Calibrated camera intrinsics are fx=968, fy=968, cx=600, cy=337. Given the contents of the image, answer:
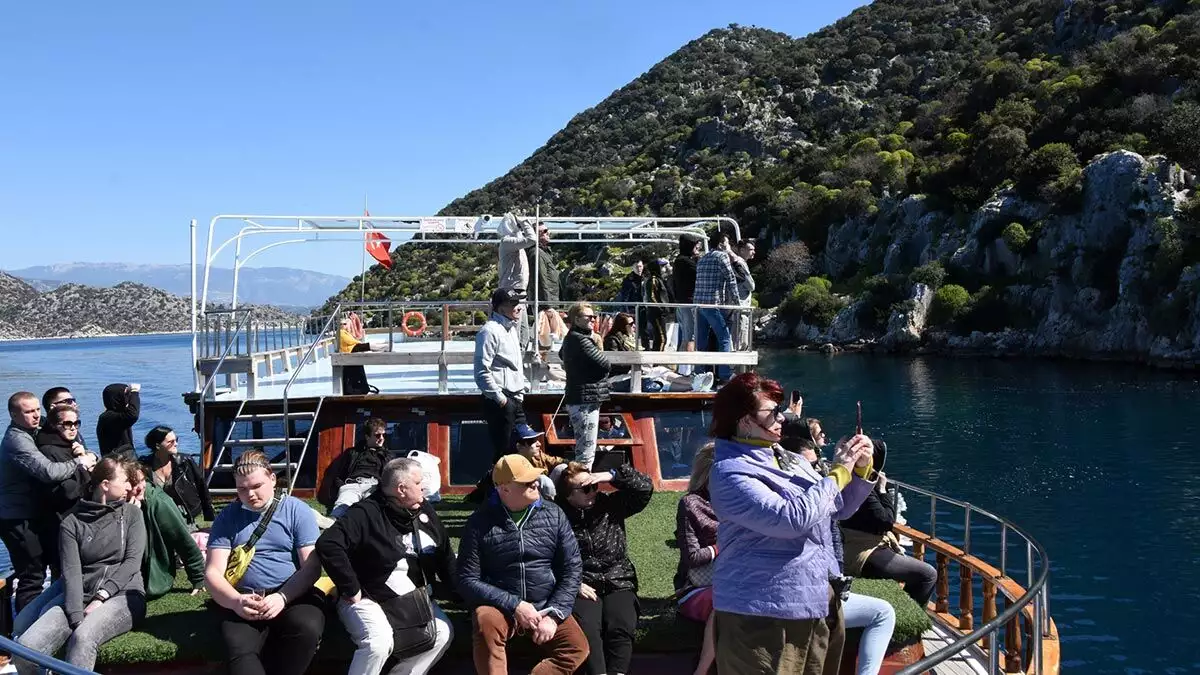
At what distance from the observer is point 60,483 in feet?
23.5

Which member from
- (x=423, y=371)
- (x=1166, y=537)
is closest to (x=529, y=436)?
(x=423, y=371)

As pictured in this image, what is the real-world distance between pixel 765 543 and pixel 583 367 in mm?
5119

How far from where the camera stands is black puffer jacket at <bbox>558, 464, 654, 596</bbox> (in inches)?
257

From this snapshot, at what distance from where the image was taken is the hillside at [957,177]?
50.7 meters

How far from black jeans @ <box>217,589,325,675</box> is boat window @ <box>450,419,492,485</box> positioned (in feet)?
16.2

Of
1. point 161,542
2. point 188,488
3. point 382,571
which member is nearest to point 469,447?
point 188,488

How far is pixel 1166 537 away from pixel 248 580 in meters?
17.9

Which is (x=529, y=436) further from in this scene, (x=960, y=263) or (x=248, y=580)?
(x=960, y=263)

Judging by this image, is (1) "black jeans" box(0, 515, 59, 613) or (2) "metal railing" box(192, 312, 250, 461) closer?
(1) "black jeans" box(0, 515, 59, 613)

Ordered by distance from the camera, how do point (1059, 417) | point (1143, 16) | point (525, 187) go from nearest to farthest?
point (1059, 417)
point (1143, 16)
point (525, 187)

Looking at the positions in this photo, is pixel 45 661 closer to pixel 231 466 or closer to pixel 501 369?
pixel 501 369

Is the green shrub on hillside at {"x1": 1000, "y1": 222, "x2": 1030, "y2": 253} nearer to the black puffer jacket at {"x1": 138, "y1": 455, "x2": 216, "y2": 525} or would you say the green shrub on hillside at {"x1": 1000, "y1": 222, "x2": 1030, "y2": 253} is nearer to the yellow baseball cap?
the black puffer jacket at {"x1": 138, "y1": 455, "x2": 216, "y2": 525}

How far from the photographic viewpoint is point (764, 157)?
10238cm

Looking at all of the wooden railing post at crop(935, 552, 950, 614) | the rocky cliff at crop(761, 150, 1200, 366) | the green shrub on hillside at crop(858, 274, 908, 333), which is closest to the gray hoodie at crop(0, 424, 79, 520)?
the wooden railing post at crop(935, 552, 950, 614)
